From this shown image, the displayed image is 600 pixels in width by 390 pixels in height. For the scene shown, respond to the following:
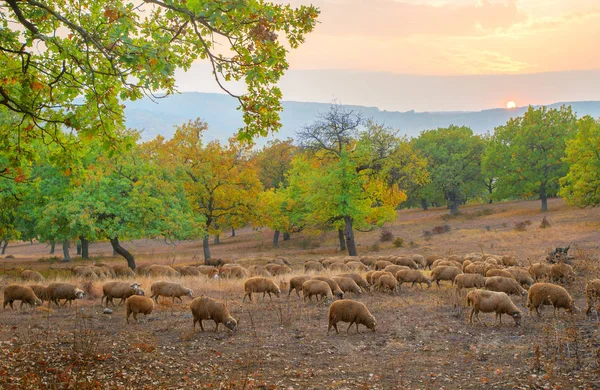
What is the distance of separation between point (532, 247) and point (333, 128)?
17.2 meters

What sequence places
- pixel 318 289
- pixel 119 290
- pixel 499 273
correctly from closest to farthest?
1. pixel 119 290
2. pixel 318 289
3. pixel 499 273

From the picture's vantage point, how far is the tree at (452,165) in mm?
62125

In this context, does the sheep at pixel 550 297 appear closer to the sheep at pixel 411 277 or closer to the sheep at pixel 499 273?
the sheep at pixel 499 273

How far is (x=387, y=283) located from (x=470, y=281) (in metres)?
3.19

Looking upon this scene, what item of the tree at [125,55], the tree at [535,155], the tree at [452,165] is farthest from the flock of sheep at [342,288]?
the tree at [452,165]

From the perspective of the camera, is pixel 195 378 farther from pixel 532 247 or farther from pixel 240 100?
pixel 532 247

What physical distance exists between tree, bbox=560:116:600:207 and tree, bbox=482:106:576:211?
880 cm

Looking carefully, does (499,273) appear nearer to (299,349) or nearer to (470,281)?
(470,281)

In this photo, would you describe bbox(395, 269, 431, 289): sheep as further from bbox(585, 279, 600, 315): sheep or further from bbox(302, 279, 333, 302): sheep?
bbox(585, 279, 600, 315): sheep

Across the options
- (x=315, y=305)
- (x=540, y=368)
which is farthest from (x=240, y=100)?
(x=315, y=305)

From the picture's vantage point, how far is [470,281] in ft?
56.3

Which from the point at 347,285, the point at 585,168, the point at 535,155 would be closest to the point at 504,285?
the point at 347,285

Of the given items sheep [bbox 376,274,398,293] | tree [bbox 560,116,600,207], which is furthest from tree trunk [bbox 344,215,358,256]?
tree [bbox 560,116,600,207]

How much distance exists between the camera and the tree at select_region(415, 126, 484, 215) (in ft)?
204
